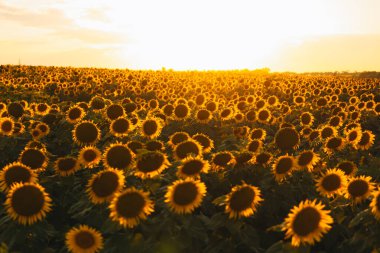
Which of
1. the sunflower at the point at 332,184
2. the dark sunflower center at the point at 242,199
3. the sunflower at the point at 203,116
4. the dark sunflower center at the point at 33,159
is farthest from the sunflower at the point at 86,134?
the sunflower at the point at 203,116

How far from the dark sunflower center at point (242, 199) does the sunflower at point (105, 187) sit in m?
1.49

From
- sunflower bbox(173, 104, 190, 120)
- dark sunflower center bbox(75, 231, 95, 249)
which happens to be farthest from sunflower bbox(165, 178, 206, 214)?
sunflower bbox(173, 104, 190, 120)

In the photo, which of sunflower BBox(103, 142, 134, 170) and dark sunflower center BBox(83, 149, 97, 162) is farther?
dark sunflower center BBox(83, 149, 97, 162)

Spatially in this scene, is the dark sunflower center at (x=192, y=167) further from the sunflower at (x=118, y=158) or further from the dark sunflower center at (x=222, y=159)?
the dark sunflower center at (x=222, y=159)

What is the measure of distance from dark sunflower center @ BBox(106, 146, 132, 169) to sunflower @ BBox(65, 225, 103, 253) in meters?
1.58

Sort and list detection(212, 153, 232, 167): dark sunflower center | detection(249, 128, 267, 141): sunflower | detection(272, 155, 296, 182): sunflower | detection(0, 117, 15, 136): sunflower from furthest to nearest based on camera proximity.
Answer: detection(249, 128, 267, 141): sunflower, detection(0, 117, 15, 136): sunflower, detection(212, 153, 232, 167): dark sunflower center, detection(272, 155, 296, 182): sunflower

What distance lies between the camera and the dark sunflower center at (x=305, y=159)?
293 inches

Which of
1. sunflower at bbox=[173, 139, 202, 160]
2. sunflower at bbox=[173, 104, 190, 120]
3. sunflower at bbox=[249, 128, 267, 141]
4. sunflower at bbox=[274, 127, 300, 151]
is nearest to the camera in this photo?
sunflower at bbox=[173, 139, 202, 160]

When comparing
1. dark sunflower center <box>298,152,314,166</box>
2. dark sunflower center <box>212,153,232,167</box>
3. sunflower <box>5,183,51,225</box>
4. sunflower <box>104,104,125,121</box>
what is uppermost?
sunflower <box>104,104,125,121</box>

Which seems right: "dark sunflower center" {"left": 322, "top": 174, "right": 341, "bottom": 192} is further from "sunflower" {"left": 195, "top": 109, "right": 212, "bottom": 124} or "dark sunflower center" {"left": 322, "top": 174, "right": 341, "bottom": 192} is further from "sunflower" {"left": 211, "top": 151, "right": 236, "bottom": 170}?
"sunflower" {"left": 195, "top": 109, "right": 212, "bottom": 124}

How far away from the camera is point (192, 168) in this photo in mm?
6324

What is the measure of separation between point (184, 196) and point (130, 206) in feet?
2.26

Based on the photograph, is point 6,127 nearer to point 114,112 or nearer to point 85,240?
point 114,112

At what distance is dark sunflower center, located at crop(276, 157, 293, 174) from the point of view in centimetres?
703
